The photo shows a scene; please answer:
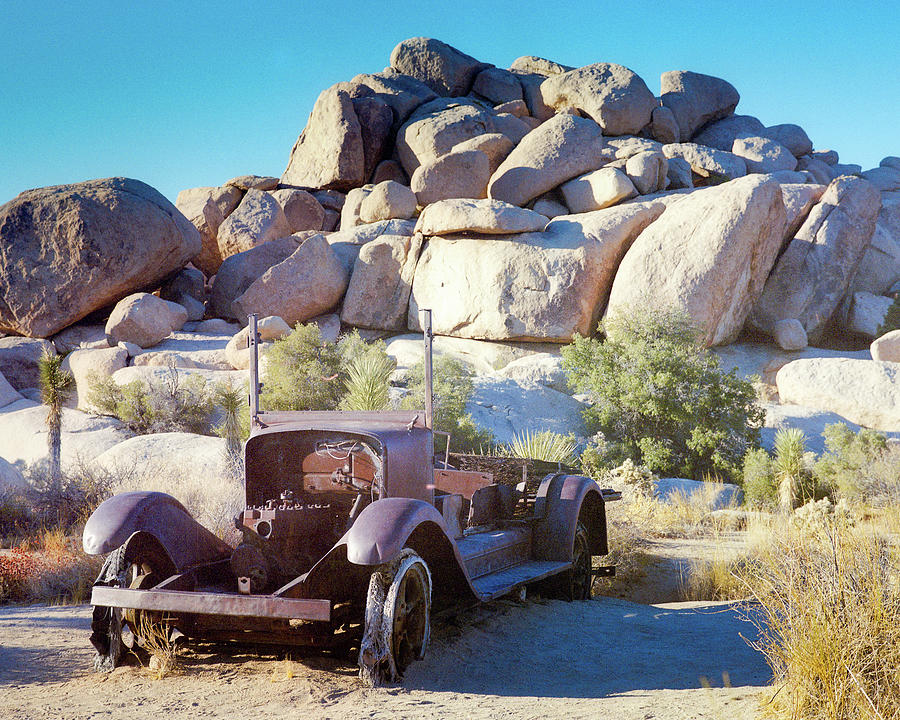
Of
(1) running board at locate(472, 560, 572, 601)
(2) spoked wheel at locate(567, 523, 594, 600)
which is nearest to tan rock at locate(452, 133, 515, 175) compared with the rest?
(2) spoked wheel at locate(567, 523, 594, 600)

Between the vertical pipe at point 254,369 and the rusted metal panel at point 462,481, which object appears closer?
the vertical pipe at point 254,369

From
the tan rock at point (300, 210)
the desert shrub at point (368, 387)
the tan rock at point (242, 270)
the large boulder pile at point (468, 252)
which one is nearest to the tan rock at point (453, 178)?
the large boulder pile at point (468, 252)

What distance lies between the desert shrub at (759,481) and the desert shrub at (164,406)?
11.9 meters

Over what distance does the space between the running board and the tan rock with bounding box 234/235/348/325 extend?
67.4 ft

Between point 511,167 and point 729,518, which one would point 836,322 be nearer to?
point 511,167

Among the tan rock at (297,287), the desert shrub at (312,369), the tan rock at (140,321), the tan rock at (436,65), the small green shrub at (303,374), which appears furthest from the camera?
the tan rock at (436,65)

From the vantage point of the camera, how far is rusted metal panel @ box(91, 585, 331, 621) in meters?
5.05

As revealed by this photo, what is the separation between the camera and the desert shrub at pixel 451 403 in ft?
55.6

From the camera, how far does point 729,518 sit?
46.3ft

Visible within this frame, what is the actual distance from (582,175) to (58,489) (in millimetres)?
25100

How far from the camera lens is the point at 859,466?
16469mm

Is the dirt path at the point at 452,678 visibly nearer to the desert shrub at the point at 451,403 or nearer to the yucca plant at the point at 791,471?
the desert shrub at the point at 451,403

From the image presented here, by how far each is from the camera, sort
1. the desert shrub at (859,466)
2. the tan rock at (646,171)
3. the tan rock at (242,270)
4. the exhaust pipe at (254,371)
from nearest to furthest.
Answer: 1. the exhaust pipe at (254,371)
2. the desert shrub at (859,466)
3. the tan rock at (242,270)
4. the tan rock at (646,171)

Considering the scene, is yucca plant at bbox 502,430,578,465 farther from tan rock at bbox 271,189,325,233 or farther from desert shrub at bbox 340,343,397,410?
tan rock at bbox 271,189,325,233
